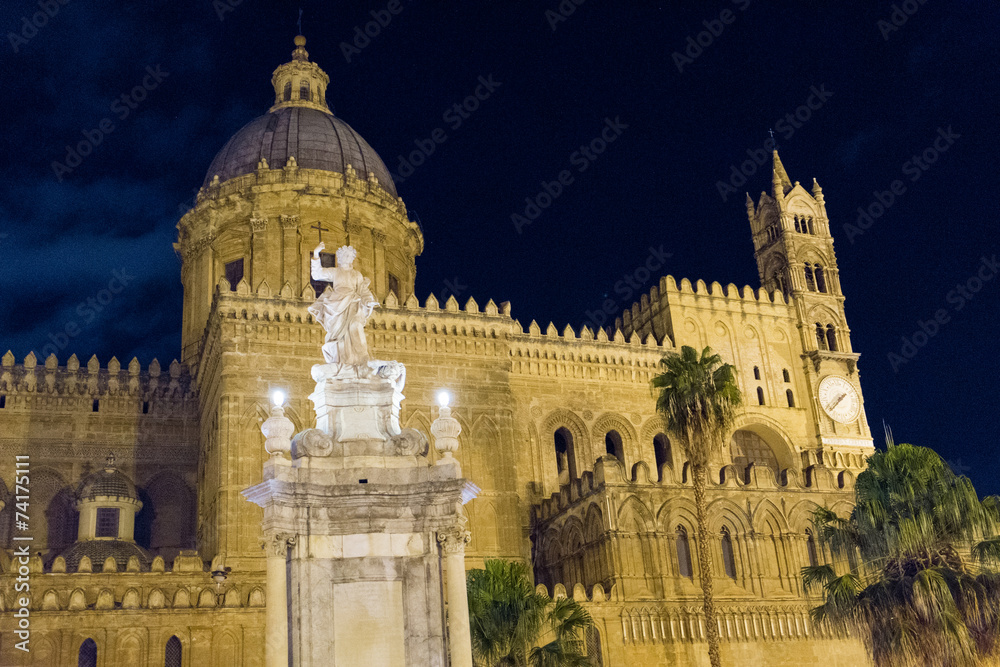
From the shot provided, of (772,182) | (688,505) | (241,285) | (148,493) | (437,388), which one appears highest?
(772,182)

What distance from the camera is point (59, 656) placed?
2678 centimetres

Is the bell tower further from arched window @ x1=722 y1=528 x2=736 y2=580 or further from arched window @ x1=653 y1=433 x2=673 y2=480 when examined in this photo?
arched window @ x1=722 y1=528 x2=736 y2=580

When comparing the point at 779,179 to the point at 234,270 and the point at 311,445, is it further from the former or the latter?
the point at 311,445

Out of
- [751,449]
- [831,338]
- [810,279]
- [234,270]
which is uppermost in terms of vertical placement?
[234,270]

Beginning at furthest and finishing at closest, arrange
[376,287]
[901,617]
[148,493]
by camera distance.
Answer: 1. [376,287]
2. [148,493]
3. [901,617]

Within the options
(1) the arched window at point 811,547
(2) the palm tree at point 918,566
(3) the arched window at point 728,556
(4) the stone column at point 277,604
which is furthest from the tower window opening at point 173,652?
→ (1) the arched window at point 811,547

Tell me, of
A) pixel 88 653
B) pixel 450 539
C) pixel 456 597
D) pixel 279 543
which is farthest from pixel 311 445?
pixel 88 653

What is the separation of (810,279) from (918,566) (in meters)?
29.5

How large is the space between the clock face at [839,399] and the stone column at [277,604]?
3522cm

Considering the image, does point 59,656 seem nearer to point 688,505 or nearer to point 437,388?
point 437,388

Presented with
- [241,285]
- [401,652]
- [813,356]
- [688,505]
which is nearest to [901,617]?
[401,652]

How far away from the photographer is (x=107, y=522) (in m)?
33.8

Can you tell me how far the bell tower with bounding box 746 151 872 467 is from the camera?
149 ft

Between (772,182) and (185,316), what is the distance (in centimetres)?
2817
